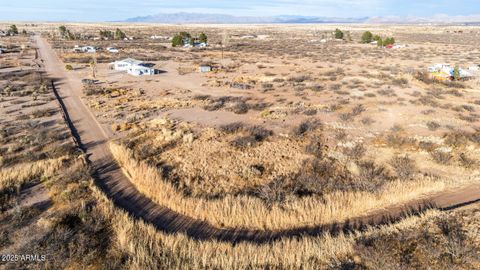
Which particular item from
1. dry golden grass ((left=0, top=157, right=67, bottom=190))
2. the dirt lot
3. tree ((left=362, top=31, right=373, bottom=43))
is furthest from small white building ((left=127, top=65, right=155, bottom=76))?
tree ((left=362, top=31, right=373, bottom=43))

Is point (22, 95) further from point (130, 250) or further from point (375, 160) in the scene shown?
point (375, 160)

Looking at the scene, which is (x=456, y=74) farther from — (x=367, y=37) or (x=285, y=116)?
(x=367, y=37)

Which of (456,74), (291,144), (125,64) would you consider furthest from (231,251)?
(125,64)

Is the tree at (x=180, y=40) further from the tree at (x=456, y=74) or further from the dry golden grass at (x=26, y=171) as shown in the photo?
the dry golden grass at (x=26, y=171)

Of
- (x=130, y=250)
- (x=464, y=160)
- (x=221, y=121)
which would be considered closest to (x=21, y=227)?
(x=130, y=250)

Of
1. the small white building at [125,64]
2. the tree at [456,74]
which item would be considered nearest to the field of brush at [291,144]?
the tree at [456,74]

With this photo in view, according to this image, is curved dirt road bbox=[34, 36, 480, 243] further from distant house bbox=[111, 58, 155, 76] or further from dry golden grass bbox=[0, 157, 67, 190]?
distant house bbox=[111, 58, 155, 76]

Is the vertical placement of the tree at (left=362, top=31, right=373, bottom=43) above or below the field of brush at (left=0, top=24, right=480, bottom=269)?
above
